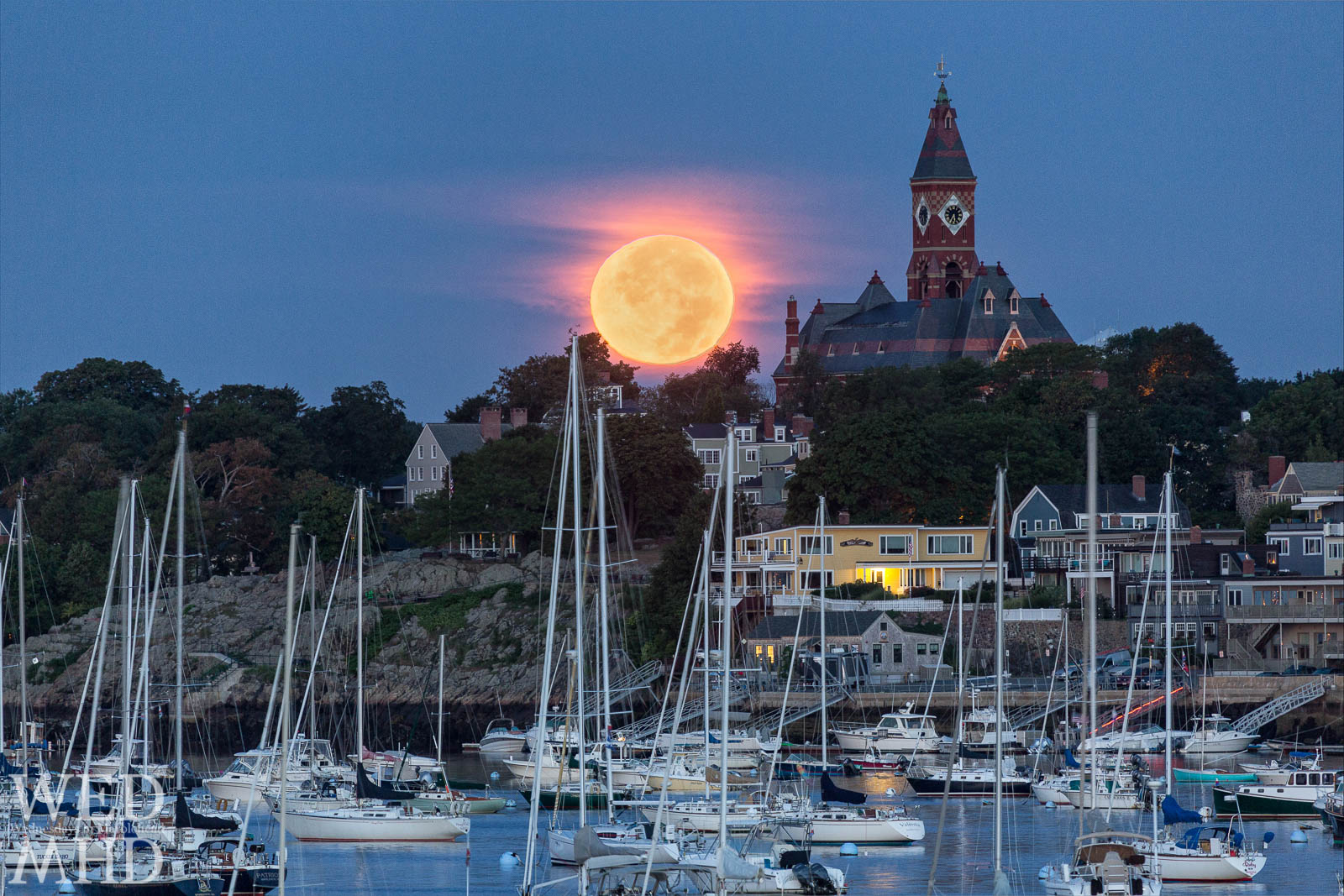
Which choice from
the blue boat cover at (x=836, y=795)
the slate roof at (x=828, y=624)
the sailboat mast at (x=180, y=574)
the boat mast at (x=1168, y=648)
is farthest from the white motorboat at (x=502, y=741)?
the boat mast at (x=1168, y=648)

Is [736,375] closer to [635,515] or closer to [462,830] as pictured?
[635,515]

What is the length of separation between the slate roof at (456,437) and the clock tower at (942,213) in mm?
55468

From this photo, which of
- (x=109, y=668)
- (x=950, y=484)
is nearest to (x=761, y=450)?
(x=950, y=484)

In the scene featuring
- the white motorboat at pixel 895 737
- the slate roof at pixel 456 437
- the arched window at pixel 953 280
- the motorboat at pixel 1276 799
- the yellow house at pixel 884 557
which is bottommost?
the motorboat at pixel 1276 799

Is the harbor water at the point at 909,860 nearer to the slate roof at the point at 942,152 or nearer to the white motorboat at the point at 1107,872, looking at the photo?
the white motorboat at the point at 1107,872

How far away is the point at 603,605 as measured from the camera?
43375 mm

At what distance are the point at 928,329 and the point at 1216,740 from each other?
94.4 metres

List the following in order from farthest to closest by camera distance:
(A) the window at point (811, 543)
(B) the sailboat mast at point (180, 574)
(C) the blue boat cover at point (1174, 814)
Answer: (A) the window at point (811, 543), (C) the blue boat cover at point (1174, 814), (B) the sailboat mast at point (180, 574)

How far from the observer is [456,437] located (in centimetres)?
13512

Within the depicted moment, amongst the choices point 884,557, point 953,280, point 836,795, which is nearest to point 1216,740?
point 836,795

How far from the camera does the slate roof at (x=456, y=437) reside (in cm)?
13300

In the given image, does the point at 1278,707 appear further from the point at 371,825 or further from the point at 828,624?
the point at 371,825

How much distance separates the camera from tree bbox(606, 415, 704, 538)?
108m

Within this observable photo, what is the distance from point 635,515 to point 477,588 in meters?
11.6
